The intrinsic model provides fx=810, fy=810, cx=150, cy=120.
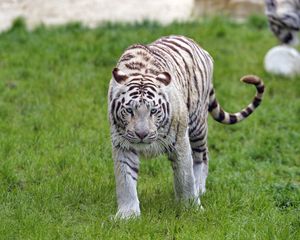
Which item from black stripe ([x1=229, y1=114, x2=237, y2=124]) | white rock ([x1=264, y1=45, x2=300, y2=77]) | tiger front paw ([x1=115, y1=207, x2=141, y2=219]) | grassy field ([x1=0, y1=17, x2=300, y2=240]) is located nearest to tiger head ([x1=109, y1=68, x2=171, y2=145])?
tiger front paw ([x1=115, y1=207, x2=141, y2=219])

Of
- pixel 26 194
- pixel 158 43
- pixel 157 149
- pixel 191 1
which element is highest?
pixel 158 43

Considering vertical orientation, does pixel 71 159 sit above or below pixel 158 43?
below

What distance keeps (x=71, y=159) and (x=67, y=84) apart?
2.38m

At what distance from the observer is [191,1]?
13.1 meters

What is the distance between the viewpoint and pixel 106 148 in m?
7.39

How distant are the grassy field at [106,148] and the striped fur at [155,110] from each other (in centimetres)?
29

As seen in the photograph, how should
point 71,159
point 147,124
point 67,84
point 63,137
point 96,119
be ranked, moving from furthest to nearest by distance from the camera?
point 67,84, point 96,119, point 63,137, point 71,159, point 147,124

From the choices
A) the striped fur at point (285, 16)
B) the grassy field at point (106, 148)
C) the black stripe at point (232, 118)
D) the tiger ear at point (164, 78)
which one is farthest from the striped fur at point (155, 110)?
the striped fur at point (285, 16)

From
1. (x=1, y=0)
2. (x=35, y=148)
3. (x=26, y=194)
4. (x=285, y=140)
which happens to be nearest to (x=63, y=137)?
(x=35, y=148)

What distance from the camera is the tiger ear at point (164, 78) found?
552cm

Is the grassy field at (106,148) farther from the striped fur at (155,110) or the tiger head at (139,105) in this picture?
the tiger head at (139,105)

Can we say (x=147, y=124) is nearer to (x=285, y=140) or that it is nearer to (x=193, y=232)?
(x=193, y=232)

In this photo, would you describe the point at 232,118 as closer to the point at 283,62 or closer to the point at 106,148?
the point at 106,148

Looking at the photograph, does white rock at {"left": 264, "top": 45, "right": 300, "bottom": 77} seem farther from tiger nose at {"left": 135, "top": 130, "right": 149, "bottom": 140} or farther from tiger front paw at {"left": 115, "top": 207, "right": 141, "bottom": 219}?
tiger nose at {"left": 135, "top": 130, "right": 149, "bottom": 140}
